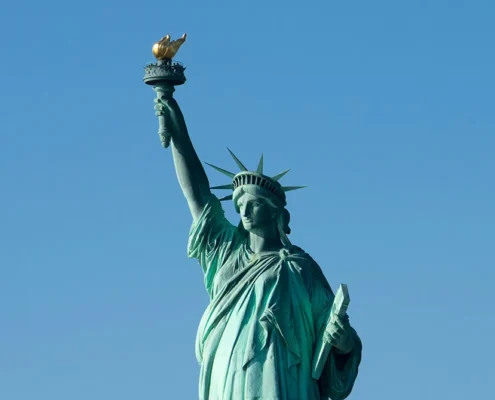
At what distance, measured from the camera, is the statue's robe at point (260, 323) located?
39.5 metres

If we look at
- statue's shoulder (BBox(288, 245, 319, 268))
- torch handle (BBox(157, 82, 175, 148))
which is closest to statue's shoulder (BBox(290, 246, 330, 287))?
statue's shoulder (BBox(288, 245, 319, 268))

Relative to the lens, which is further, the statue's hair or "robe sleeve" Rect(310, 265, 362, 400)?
the statue's hair

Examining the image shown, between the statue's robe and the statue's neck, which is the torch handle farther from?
the statue's neck

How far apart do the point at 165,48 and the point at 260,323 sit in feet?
12.7

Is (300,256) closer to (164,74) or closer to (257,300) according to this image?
(257,300)

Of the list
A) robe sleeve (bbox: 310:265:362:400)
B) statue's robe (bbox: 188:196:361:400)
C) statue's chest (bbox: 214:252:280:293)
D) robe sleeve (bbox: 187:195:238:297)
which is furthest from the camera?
robe sleeve (bbox: 187:195:238:297)

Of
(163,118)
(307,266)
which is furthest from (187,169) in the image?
(307,266)

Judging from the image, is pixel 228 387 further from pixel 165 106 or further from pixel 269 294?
pixel 165 106

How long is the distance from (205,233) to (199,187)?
0.60m

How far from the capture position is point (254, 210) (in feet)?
133

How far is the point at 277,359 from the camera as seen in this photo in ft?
130

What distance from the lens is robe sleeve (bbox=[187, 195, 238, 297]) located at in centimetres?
4078

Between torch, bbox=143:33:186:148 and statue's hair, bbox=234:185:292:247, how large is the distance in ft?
3.95

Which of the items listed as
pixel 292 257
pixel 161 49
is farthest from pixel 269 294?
pixel 161 49
